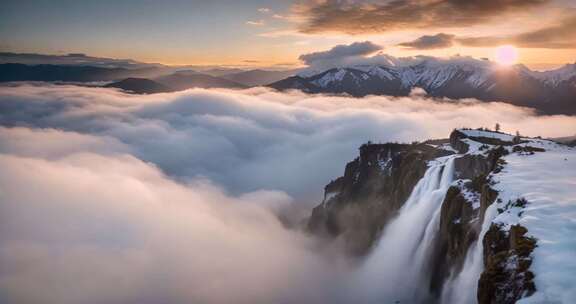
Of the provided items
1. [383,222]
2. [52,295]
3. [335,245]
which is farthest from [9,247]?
[383,222]

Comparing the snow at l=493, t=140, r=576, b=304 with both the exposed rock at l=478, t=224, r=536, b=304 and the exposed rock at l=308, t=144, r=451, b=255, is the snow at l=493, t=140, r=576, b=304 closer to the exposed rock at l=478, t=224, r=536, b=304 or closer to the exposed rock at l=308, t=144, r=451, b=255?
the exposed rock at l=478, t=224, r=536, b=304

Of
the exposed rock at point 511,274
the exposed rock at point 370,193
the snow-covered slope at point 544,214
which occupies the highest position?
the snow-covered slope at point 544,214

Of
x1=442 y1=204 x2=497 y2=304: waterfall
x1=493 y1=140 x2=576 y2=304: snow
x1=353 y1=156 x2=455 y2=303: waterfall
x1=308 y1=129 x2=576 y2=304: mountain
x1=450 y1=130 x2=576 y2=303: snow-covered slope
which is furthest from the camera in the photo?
x1=353 y1=156 x2=455 y2=303: waterfall

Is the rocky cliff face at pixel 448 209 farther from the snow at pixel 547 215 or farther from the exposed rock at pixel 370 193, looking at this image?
the snow at pixel 547 215

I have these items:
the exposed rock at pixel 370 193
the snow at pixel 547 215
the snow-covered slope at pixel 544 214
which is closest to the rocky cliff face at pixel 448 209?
the exposed rock at pixel 370 193

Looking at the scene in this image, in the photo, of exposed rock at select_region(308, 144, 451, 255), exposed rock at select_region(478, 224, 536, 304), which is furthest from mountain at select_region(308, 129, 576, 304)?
exposed rock at select_region(308, 144, 451, 255)
